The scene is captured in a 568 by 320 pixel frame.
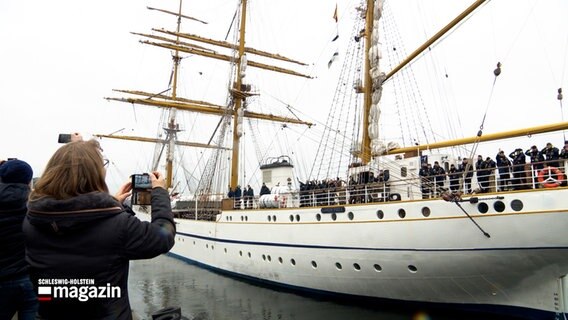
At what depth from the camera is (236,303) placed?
14195mm

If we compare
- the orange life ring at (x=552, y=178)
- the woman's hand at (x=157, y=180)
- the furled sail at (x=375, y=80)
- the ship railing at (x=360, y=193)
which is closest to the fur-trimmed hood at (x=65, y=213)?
the woman's hand at (x=157, y=180)

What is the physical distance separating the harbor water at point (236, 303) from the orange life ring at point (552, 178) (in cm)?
434

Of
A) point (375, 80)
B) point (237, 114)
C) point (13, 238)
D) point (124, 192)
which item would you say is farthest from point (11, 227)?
point (237, 114)

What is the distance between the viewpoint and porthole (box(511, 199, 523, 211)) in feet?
32.2

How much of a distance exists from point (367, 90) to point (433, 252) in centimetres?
846

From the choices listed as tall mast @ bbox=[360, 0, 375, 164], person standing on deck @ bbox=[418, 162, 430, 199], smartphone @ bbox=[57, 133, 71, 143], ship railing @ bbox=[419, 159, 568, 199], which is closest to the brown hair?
smartphone @ bbox=[57, 133, 71, 143]

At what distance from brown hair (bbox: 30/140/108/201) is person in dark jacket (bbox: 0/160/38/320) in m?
1.51

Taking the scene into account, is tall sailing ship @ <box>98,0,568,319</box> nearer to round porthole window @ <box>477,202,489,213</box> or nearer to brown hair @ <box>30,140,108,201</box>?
round porthole window @ <box>477,202,489,213</box>

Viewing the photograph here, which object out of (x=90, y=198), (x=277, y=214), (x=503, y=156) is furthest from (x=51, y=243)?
(x=277, y=214)

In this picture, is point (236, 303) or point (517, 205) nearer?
point (517, 205)

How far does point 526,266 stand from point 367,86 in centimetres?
973

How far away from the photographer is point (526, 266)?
33.1ft

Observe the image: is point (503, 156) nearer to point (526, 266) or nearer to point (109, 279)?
point (526, 266)

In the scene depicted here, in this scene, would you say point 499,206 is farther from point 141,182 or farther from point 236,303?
point 141,182
